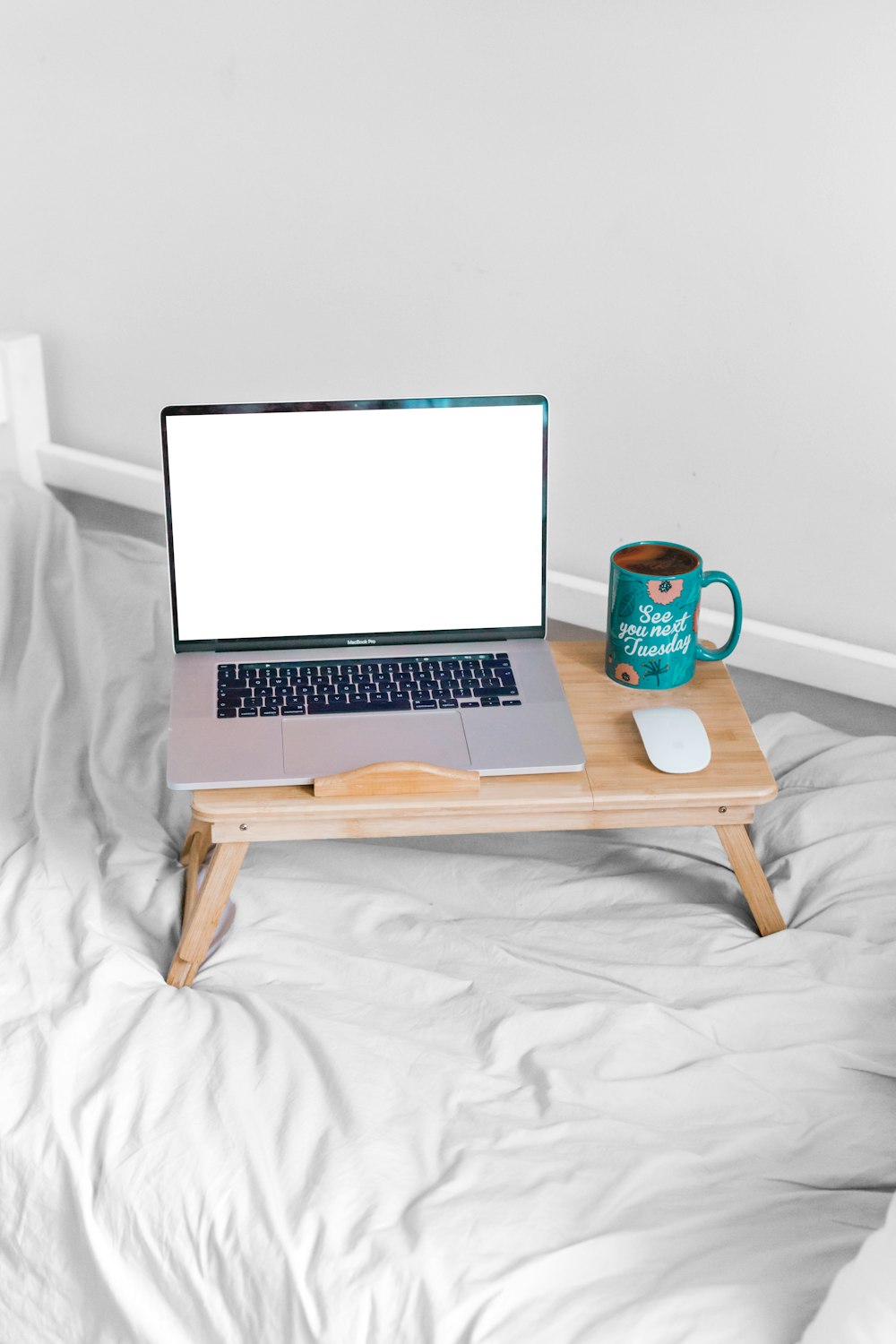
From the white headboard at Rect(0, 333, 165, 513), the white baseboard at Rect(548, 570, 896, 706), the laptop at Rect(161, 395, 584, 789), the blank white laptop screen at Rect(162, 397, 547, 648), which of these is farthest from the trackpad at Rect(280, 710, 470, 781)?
the white headboard at Rect(0, 333, 165, 513)

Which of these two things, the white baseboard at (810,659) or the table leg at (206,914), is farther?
the white baseboard at (810,659)

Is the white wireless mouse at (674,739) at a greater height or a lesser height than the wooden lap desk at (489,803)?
greater

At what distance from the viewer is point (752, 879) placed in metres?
1.12

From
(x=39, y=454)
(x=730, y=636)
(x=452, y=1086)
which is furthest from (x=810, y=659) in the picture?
(x=39, y=454)

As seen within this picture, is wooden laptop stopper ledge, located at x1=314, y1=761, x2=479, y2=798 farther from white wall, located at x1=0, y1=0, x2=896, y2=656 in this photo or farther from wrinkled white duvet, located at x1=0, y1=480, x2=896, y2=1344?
white wall, located at x1=0, y1=0, x2=896, y2=656

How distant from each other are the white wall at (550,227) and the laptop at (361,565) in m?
0.65

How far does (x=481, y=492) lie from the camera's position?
1.16m

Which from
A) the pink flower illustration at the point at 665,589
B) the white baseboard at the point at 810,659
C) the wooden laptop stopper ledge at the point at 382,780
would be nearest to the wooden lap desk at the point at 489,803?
the wooden laptop stopper ledge at the point at 382,780

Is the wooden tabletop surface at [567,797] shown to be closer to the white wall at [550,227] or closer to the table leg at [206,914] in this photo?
the table leg at [206,914]

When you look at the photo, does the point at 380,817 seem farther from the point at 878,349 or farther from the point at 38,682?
the point at 878,349

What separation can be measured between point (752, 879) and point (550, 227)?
994 millimetres

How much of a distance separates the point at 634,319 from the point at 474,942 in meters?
0.95

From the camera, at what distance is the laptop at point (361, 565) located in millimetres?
1116

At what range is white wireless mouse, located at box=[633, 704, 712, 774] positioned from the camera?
104 cm
